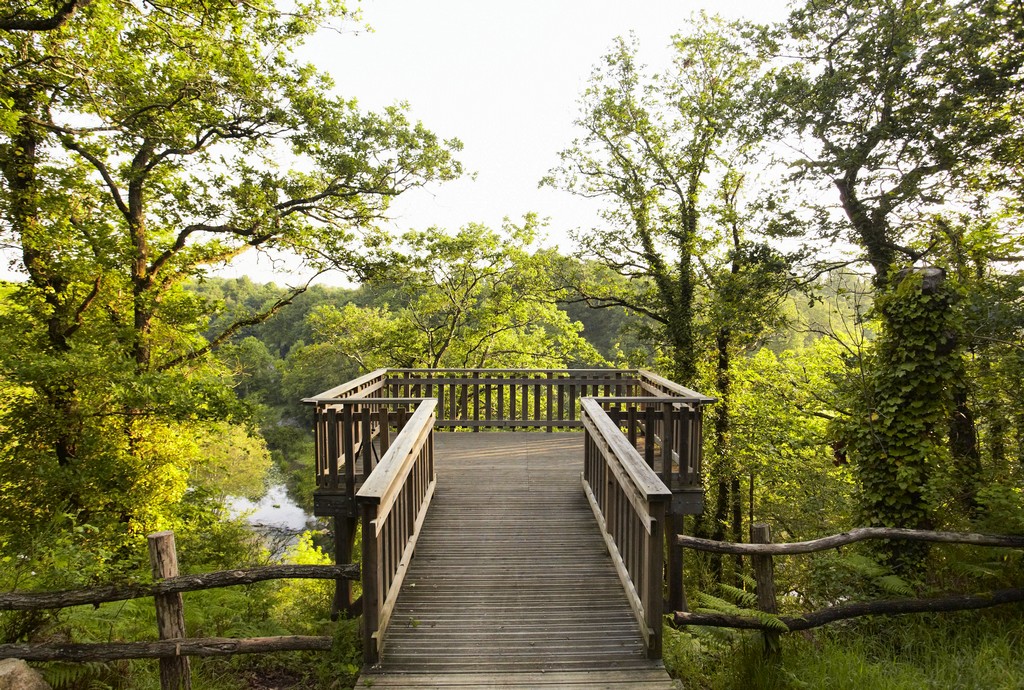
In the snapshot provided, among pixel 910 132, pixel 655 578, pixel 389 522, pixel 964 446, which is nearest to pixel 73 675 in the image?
pixel 389 522

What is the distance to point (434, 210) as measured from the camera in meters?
14.5

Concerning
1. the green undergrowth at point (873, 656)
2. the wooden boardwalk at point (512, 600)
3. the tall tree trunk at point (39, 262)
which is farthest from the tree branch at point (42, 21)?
the green undergrowth at point (873, 656)

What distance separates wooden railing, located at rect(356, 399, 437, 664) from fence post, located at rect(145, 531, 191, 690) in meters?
1.14

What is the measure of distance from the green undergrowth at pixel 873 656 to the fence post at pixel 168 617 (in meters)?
3.13

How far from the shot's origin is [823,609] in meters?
4.02

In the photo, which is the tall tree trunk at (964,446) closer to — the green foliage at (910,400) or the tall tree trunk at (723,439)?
the green foliage at (910,400)

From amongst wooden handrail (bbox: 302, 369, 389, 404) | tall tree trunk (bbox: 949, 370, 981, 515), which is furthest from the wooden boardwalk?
tall tree trunk (bbox: 949, 370, 981, 515)

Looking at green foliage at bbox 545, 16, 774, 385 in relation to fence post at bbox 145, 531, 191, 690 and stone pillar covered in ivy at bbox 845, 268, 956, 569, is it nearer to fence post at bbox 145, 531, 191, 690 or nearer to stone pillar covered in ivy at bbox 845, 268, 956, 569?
stone pillar covered in ivy at bbox 845, 268, 956, 569

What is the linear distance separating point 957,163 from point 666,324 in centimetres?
618

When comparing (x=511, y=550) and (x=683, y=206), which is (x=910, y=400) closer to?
(x=511, y=550)

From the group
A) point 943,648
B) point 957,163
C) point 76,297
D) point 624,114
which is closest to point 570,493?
point 943,648

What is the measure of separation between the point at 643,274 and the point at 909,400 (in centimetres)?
805

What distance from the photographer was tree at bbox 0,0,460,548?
7836mm

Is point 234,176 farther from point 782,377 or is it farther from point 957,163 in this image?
point 782,377
